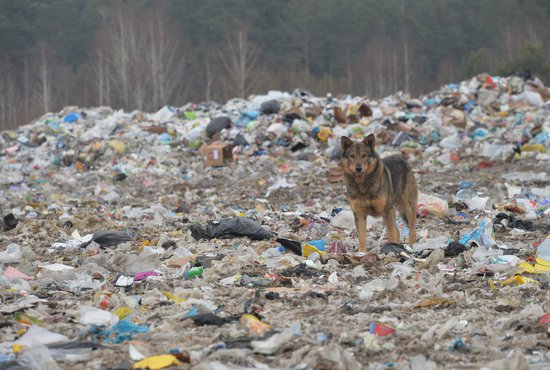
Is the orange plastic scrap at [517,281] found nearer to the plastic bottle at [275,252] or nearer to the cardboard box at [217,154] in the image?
the plastic bottle at [275,252]

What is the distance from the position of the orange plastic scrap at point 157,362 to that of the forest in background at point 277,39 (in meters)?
38.4

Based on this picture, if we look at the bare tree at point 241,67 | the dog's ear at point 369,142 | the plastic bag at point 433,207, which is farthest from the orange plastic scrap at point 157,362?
the bare tree at point 241,67

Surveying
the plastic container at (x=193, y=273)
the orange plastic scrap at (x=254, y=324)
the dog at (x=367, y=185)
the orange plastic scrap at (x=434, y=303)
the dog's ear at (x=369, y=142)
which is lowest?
the plastic container at (x=193, y=273)

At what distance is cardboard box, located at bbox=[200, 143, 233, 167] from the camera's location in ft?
50.8

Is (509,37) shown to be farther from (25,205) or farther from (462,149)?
(25,205)

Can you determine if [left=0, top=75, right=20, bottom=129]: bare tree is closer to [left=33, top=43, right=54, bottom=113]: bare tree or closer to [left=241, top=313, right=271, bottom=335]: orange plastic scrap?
[left=33, top=43, right=54, bottom=113]: bare tree

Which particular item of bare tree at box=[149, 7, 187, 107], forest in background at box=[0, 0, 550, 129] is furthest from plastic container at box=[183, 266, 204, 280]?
forest in background at box=[0, 0, 550, 129]

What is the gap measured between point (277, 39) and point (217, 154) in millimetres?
33168

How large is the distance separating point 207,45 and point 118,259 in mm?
40574

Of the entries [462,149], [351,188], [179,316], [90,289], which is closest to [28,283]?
[90,289]

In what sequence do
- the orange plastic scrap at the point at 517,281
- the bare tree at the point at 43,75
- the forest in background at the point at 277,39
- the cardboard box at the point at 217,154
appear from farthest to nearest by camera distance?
the forest in background at the point at 277,39 < the bare tree at the point at 43,75 < the cardboard box at the point at 217,154 < the orange plastic scrap at the point at 517,281

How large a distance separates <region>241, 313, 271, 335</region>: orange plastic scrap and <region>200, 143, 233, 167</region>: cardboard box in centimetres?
1123

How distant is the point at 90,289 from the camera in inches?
219

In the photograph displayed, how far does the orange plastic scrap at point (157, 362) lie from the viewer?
11.6 feet
